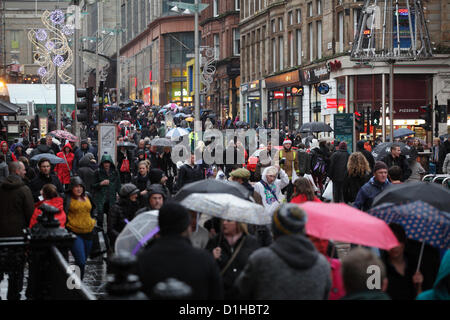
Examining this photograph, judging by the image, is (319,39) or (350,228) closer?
(350,228)

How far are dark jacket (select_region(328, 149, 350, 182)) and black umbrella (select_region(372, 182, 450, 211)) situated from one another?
11600mm

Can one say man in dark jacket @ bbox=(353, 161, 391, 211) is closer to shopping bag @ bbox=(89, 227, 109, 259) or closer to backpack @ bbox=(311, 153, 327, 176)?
shopping bag @ bbox=(89, 227, 109, 259)

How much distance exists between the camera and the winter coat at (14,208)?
1116cm

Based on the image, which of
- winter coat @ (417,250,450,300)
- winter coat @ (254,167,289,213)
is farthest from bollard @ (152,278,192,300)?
winter coat @ (254,167,289,213)

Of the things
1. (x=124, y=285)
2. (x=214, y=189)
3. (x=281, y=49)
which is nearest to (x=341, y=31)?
(x=281, y=49)

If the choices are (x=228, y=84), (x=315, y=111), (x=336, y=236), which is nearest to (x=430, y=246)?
(x=336, y=236)

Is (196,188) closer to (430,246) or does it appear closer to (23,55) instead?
(430,246)

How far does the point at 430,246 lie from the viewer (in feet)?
25.3

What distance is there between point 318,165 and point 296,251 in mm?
17995

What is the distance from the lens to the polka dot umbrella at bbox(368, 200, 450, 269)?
24.3 feet

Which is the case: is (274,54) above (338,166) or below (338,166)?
above

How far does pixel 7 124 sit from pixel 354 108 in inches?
675

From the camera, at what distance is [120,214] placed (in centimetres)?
1099

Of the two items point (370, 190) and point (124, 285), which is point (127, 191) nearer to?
point (370, 190)
